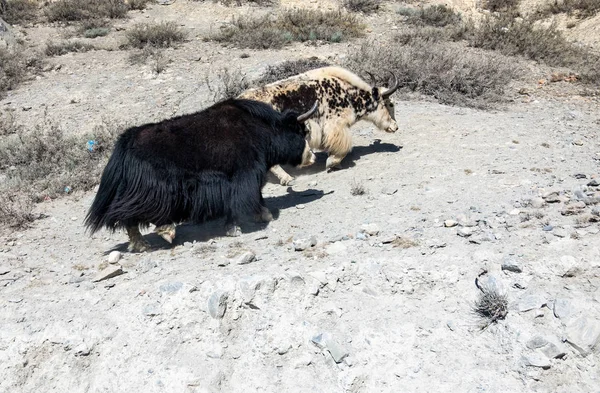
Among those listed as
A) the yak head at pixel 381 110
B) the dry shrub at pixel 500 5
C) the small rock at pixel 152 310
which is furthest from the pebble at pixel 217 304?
the dry shrub at pixel 500 5

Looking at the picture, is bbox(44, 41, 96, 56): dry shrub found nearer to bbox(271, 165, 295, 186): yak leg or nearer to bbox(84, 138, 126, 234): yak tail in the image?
bbox(271, 165, 295, 186): yak leg

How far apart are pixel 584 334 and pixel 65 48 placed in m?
12.2

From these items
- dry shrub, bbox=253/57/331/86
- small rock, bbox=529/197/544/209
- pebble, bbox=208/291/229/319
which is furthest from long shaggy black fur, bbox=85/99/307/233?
dry shrub, bbox=253/57/331/86

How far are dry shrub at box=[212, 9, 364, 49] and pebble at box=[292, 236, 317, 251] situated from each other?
7.85 m

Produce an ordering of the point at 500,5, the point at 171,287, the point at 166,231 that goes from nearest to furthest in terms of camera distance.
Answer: the point at 171,287 → the point at 166,231 → the point at 500,5

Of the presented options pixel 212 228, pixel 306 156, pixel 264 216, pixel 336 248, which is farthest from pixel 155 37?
pixel 336 248

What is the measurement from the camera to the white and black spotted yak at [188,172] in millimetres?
5711

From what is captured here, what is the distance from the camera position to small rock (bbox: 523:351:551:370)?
418cm

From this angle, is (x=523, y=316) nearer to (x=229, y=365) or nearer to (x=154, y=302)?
(x=229, y=365)

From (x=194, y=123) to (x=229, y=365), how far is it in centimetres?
268

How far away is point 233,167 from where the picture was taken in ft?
20.0

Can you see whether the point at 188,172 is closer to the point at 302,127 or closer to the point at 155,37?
the point at 302,127

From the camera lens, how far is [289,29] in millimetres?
13383

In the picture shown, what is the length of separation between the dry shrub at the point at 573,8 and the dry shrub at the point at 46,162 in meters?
12.4
